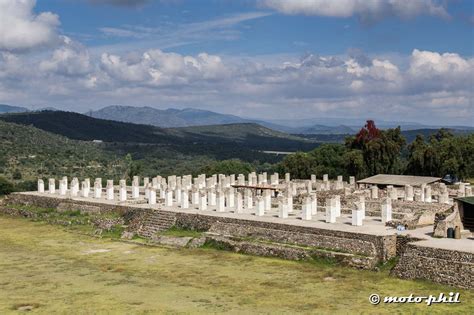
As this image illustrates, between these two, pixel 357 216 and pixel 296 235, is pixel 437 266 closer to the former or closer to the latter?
pixel 357 216

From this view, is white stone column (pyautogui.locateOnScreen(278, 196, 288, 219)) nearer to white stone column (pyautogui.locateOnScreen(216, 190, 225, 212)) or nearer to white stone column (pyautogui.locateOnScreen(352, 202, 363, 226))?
white stone column (pyautogui.locateOnScreen(216, 190, 225, 212))

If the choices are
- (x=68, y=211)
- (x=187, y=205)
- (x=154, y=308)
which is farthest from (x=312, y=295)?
(x=68, y=211)

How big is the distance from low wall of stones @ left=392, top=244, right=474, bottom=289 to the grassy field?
43 centimetres

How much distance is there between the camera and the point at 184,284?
2102 centimetres

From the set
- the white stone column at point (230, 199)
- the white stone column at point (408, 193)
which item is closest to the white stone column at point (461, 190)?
the white stone column at point (408, 193)

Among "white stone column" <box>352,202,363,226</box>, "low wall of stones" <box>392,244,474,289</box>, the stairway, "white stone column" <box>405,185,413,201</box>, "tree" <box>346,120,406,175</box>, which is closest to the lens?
"low wall of stones" <box>392,244,474,289</box>

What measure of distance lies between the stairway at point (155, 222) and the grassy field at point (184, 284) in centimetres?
284

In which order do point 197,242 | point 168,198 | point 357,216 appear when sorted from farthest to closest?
point 168,198, point 197,242, point 357,216

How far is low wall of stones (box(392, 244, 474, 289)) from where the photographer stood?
19531mm

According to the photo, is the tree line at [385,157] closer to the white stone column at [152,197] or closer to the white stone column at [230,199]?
the white stone column at [230,199]

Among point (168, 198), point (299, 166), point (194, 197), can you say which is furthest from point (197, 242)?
point (299, 166)

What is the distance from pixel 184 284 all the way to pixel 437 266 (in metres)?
8.83

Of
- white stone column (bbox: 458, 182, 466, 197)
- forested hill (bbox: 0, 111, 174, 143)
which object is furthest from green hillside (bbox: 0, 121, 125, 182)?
white stone column (bbox: 458, 182, 466, 197)

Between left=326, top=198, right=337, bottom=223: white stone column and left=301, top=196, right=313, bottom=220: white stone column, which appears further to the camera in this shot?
left=301, top=196, right=313, bottom=220: white stone column
